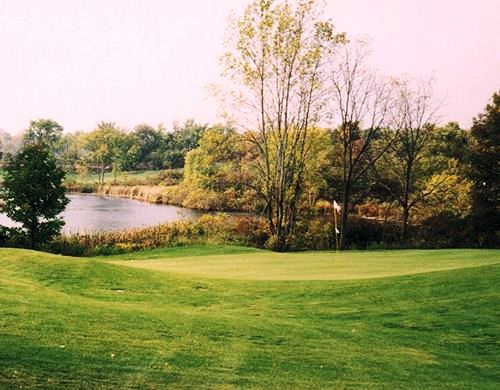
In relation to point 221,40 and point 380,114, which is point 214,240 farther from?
point 380,114

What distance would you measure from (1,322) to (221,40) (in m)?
22.3

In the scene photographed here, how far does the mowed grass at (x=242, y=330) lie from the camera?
521cm

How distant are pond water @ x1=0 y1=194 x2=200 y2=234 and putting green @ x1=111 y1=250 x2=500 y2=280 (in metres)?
15.7

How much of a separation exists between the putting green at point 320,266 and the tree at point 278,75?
9.05 meters

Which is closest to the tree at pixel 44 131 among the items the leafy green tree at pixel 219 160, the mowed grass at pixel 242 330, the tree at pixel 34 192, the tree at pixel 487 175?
the leafy green tree at pixel 219 160

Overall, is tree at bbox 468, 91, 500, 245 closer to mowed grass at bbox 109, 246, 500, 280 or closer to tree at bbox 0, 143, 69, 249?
mowed grass at bbox 109, 246, 500, 280

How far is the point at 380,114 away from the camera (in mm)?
32000

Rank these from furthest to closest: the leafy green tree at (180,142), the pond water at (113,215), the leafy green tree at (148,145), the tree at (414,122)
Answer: the leafy green tree at (148,145), the leafy green tree at (180,142), the pond water at (113,215), the tree at (414,122)

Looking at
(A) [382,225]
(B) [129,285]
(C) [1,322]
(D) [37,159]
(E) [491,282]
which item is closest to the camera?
(C) [1,322]

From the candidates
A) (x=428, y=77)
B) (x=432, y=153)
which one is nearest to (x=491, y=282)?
(x=428, y=77)

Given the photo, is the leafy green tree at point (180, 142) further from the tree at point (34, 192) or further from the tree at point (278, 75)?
the tree at point (34, 192)

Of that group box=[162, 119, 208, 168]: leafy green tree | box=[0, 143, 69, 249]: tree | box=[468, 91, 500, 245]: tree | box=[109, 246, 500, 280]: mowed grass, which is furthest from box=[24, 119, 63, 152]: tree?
box=[109, 246, 500, 280]: mowed grass

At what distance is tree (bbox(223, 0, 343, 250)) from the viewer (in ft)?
86.0

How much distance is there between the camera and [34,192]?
22.4 metres
